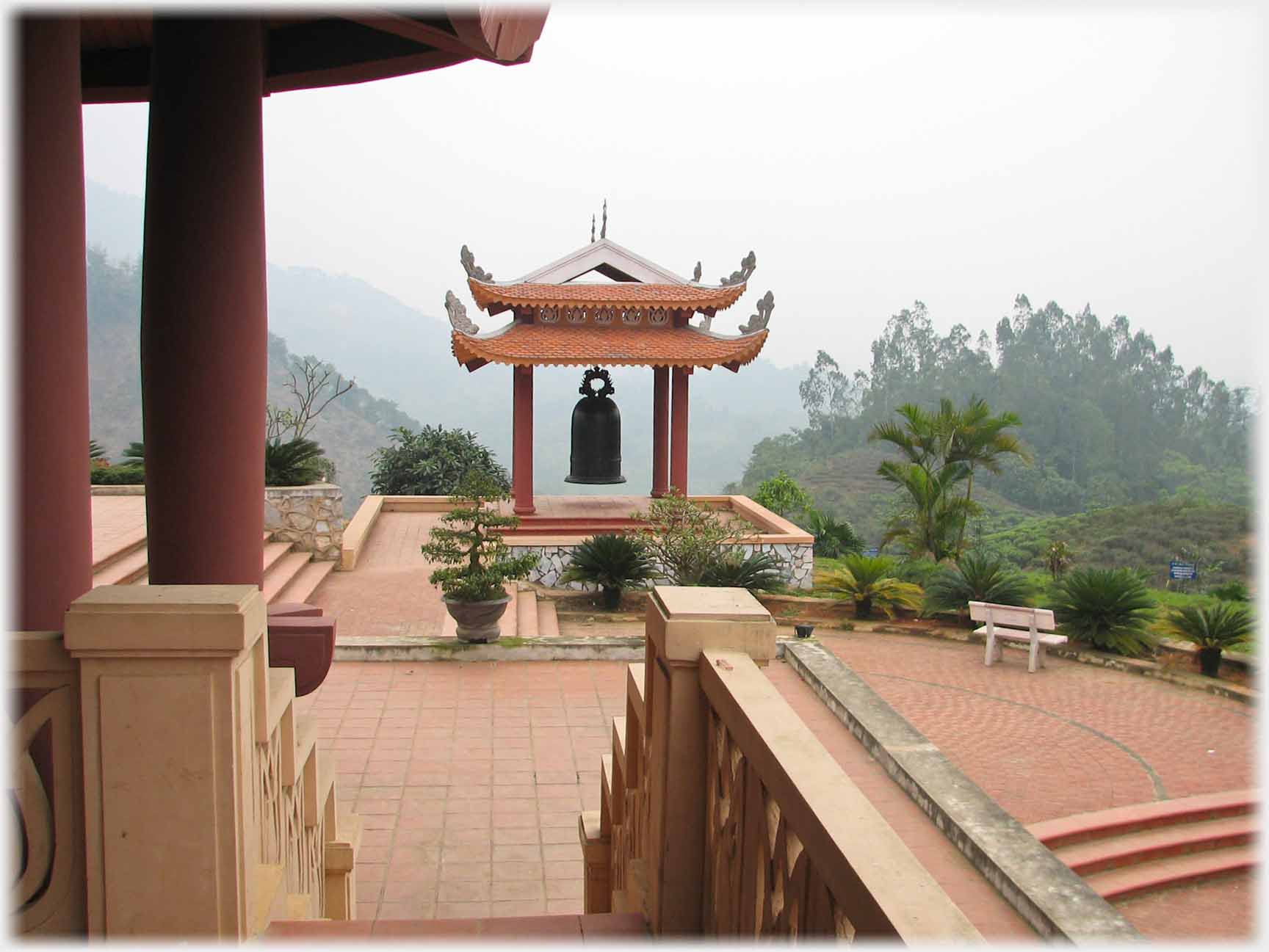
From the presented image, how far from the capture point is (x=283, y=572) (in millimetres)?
11000

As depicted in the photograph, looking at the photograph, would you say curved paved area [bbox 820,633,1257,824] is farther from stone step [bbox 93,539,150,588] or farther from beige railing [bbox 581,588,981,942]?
stone step [bbox 93,539,150,588]

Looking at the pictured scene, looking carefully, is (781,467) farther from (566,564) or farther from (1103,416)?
(566,564)

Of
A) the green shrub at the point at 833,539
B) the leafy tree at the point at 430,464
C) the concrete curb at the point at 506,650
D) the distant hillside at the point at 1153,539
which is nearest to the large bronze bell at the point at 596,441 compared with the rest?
the leafy tree at the point at 430,464

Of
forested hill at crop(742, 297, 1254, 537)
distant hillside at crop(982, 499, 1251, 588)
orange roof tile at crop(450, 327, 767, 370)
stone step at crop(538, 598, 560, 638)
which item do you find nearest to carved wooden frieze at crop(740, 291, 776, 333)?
orange roof tile at crop(450, 327, 767, 370)

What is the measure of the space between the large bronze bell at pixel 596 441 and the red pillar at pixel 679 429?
1.78 metres

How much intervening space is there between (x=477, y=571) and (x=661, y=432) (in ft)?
30.3

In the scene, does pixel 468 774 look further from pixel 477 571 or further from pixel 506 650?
pixel 477 571

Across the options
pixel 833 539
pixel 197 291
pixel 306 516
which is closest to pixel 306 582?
pixel 306 516

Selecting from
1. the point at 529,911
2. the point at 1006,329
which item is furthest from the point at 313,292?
the point at 529,911

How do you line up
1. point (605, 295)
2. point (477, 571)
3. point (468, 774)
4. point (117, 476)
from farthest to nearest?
point (605, 295) → point (117, 476) → point (477, 571) → point (468, 774)

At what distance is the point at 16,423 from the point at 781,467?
48469 mm

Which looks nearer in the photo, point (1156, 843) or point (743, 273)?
point (1156, 843)

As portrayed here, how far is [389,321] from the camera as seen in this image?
164 m

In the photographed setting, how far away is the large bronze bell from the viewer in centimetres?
1384
